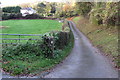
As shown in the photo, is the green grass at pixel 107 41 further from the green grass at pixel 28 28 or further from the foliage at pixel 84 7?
the foliage at pixel 84 7

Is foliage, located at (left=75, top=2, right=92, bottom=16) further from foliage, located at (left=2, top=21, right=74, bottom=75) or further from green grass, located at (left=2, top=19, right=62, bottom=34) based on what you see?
foliage, located at (left=2, top=21, right=74, bottom=75)

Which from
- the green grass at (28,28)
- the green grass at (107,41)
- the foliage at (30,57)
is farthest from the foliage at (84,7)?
the foliage at (30,57)

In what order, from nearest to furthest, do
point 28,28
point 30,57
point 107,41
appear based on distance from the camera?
1. point 30,57
2. point 107,41
3. point 28,28

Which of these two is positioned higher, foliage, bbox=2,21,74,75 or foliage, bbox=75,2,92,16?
foliage, bbox=75,2,92,16

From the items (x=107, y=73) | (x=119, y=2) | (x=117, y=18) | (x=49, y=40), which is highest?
(x=119, y=2)

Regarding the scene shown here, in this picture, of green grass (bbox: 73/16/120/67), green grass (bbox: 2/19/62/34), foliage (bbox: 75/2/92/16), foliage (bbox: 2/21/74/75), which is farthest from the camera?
foliage (bbox: 75/2/92/16)

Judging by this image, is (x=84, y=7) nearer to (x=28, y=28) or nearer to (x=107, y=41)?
(x=28, y=28)

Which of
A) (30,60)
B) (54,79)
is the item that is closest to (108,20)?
(30,60)

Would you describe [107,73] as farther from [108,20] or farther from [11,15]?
[11,15]

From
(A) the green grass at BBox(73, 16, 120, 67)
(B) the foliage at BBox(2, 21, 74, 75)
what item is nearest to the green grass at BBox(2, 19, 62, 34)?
(A) the green grass at BBox(73, 16, 120, 67)

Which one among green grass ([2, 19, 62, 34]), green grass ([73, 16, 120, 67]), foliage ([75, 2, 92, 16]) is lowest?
green grass ([73, 16, 120, 67])

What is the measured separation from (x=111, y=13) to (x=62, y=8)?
44.8 meters

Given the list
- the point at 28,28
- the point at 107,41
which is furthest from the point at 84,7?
the point at 107,41

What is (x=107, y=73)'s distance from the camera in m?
7.96
